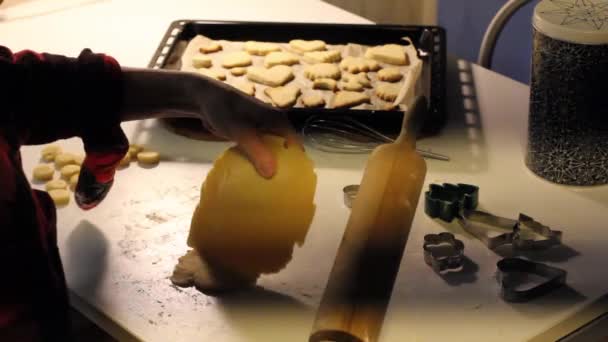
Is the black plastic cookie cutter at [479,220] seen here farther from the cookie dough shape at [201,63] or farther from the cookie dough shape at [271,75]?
the cookie dough shape at [201,63]

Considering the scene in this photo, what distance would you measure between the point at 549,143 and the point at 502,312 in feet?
0.99

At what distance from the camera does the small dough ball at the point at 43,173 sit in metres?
1.23

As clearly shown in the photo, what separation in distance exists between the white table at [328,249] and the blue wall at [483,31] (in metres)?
0.64

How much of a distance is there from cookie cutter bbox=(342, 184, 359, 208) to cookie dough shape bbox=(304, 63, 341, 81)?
33cm

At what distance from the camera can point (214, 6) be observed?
175cm

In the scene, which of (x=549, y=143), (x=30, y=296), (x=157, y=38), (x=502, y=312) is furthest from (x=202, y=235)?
(x=157, y=38)

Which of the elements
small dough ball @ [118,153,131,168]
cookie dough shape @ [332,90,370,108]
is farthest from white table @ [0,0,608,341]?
cookie dough shape @ [332,90,370,108]

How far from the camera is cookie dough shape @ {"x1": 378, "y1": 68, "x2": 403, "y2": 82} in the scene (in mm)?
1412

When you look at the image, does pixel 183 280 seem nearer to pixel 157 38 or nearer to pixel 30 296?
pixel 30 296

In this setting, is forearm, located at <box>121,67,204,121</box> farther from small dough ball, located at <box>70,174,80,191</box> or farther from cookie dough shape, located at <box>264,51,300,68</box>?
cookie dough shape, located at <box>264,51,300,68</box>

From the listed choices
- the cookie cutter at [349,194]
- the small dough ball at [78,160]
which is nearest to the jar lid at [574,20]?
the cookie cutter at [349,194]

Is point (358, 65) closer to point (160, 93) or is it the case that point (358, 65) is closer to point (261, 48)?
point (261, 48)

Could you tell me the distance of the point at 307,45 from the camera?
5.00 ft

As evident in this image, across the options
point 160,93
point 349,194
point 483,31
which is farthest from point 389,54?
point 483,31
